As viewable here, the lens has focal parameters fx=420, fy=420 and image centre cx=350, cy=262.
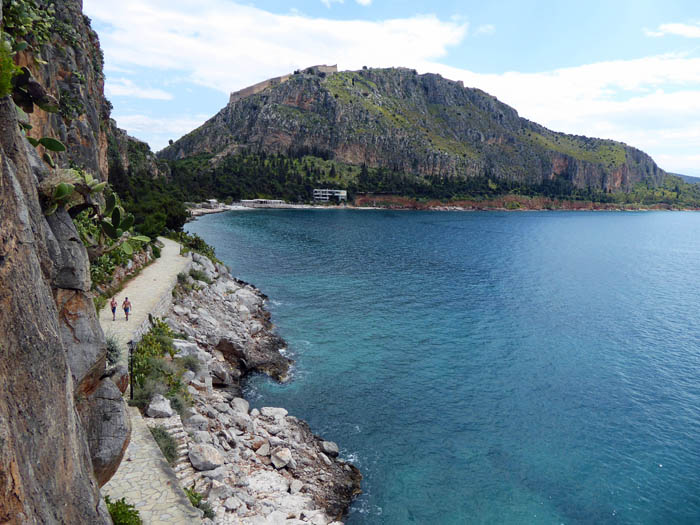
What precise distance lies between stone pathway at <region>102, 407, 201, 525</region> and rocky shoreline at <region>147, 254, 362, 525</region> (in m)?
1.60

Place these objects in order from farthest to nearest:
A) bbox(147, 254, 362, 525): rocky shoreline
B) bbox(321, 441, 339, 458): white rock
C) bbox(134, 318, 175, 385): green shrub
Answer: bbox(321, 441, 339, 458): white rock → bbox(134, 318, 175, 385): green shrub → bbox(147, 254, 362, 525): rocky shoreline

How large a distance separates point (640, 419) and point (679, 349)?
16192 millimetres

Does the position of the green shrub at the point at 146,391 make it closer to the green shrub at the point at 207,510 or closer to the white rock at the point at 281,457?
the green shrub at the point at 207,510

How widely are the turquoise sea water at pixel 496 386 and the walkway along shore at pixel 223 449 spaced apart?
1.48 m

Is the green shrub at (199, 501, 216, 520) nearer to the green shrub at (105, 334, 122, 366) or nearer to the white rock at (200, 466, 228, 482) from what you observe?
the white rock at (200, 466, 228, 482)

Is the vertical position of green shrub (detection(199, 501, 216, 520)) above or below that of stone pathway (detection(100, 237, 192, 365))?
below

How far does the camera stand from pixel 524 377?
31.2m

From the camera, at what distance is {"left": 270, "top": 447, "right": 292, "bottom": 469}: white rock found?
62.3 feet

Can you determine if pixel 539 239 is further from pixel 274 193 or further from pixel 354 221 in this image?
pixel 274 193

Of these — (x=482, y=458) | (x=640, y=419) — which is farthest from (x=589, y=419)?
(x=482, y=458)

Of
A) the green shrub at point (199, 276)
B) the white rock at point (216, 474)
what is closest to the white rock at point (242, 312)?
the green shrub at point (199, 276)

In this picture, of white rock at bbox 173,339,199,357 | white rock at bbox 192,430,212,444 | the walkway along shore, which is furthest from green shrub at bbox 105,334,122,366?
white rock at bbox 173,339,199,357

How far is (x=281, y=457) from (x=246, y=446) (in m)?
1.90

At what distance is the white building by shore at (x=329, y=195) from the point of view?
7751 inches
